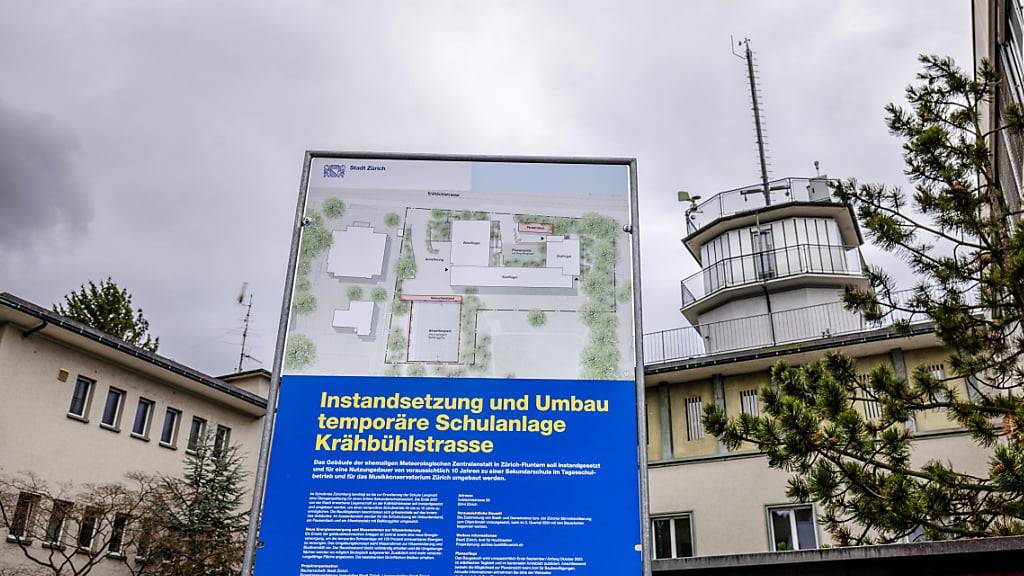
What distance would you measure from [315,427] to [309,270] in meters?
1.17

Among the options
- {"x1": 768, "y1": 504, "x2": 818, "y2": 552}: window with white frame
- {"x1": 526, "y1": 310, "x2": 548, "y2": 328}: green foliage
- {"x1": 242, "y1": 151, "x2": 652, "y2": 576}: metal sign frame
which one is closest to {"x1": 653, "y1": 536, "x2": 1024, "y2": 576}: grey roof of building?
{"x1": 242, "y1": 151, "x2": 652, "y2": 576}: metal sign frame

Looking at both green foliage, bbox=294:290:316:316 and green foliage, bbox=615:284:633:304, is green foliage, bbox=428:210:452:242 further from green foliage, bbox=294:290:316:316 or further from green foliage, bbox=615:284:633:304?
green foliage, bbox=615:284:633:304

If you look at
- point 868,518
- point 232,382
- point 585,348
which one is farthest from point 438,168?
point 232,382

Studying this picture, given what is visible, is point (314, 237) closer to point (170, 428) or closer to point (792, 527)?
point (792, 527)

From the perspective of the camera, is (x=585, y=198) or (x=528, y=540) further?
(x=585, y=198)

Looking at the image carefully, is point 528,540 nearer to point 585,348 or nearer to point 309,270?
point 585,348

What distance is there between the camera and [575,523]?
222 inches

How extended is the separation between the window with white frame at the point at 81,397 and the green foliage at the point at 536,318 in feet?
64.8

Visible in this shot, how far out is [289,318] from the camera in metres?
6.31

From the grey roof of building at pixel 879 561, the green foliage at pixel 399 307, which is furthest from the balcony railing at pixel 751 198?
the green foliage at pixel 399 307

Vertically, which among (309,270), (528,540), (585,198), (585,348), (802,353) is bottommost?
(528,540)

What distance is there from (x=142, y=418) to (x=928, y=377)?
21020 millimetres

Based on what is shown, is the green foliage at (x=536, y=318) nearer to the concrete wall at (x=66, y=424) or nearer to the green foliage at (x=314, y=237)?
the green foliage at (x=314, y=237)

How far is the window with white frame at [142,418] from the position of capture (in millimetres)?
24733
